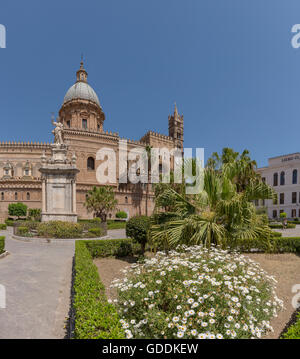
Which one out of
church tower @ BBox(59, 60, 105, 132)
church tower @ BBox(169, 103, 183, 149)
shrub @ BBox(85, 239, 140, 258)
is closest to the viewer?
shrub @ BBox(85, 239, 140, 258)

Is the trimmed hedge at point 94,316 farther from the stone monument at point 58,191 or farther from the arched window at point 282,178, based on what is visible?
the arched window at point 282,178

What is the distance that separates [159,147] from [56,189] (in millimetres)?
36744

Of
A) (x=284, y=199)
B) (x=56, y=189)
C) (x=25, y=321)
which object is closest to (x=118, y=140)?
(x=56, y=189)

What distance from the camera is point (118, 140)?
44.1 metres

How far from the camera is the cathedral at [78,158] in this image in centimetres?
3519

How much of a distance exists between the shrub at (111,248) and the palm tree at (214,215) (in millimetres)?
3761

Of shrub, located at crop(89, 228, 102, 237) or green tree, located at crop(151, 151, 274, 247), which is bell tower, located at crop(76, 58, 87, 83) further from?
green tree, located at crop(151, 151, 274, 247)

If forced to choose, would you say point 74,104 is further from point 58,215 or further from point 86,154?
point 58,215

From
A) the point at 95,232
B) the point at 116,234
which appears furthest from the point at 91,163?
the point at 95,232

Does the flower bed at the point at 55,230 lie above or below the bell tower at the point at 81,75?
below

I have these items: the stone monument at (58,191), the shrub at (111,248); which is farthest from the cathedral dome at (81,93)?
the shrub at (111,248)

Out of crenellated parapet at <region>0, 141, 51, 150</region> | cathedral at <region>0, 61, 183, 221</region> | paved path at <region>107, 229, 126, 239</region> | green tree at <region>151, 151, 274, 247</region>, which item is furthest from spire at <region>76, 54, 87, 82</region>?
green tree at <region>151, 151, 274, 247</region>

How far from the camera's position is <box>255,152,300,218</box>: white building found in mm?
41781

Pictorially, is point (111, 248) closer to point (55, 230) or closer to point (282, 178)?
point (55, 230)
